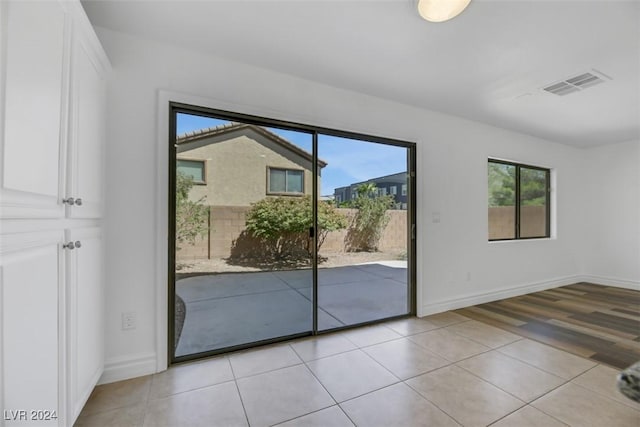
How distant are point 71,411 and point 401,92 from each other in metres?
3.39

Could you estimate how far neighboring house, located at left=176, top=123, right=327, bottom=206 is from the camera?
89.7 inches

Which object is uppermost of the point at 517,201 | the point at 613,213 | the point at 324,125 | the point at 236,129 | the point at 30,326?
the point at 324,125

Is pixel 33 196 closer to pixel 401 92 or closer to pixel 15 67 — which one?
pixel 15 67

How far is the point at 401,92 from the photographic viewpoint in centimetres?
288

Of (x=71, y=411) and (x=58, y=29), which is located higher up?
(x=58, y=29)

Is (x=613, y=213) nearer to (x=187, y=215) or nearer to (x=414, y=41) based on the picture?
(x=414, y=41)

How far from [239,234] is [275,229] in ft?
1.09

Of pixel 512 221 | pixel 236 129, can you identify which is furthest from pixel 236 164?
pixel 512 221

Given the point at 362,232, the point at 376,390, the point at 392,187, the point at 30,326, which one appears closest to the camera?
the point at 30,326

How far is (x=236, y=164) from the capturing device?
7.94ft

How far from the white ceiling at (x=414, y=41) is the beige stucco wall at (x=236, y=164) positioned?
2.26ft

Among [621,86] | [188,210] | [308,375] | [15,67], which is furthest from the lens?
[621,86]

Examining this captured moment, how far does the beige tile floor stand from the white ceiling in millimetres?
2431

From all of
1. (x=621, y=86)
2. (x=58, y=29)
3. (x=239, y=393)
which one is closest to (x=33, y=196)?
(x=58, y=29)
